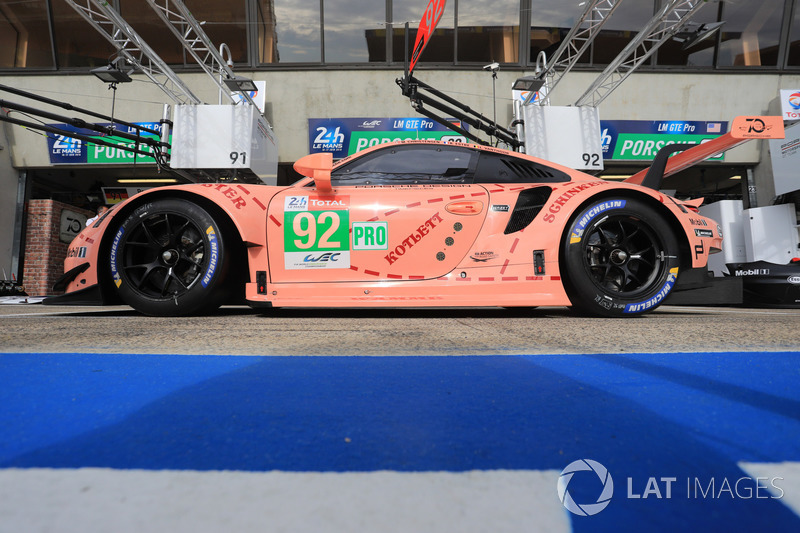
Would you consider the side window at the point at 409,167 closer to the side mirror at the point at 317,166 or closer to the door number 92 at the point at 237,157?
the side mirror at the point at 317,166

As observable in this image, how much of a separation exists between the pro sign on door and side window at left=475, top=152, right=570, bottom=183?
0.98 meters

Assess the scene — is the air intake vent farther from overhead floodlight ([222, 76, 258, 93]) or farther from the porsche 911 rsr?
overhead floodlight ([222, 76, 258, 93])

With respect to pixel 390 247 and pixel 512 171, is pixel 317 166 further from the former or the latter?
pixel 512 171

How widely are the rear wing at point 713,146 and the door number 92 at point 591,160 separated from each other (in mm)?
4541

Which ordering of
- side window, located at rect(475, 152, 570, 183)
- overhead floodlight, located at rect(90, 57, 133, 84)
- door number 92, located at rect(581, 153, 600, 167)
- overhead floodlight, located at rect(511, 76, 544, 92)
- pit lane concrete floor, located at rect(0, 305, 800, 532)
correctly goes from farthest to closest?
door number 92, located at rect(581, 153, 600, 167) → overhead floodlight, located at rect(511, 76, 544, 92) → overhead floodlight, located at rect(90, 57, 133, 84) → side window, located at rect(475, 152, 570, 183) → pit lane concrete floor, located at rect(0, 305, 800, 532)

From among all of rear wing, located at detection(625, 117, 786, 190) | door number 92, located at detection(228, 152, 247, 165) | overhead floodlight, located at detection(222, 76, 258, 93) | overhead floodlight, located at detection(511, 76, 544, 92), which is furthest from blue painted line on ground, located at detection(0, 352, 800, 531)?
overhead floodlight, located at detection(222, 76, 258, 93)

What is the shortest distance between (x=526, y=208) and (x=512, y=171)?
35 cm

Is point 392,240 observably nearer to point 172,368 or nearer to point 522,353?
point 522,353

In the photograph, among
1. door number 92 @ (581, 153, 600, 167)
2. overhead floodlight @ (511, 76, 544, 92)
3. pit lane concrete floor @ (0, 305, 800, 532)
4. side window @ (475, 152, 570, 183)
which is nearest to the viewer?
pit lane concrete floor @ (0, 305, 800, 532)

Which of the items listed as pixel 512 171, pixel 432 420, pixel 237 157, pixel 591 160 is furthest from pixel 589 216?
pixel 237 157

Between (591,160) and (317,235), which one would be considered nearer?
(317,235)

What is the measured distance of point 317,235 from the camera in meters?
2.62

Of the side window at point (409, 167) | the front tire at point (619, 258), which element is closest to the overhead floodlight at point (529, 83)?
the side window at point (409, 167)

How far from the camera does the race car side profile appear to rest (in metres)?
2.58
